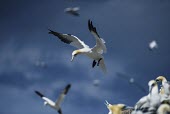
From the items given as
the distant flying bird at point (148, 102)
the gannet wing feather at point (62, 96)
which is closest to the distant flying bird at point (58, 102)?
the gannet wing feather at point (62, 96)

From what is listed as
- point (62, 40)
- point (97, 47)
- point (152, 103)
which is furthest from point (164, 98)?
point (62, 40)

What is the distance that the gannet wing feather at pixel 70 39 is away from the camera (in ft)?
105

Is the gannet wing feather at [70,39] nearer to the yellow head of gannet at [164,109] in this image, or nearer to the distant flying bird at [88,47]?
the distant flying bird at [88,47]

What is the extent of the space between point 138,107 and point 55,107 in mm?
4142

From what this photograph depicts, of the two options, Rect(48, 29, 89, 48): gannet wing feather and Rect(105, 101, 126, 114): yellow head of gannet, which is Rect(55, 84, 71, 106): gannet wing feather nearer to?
Rect(105, 101, 126, 114): yellow head of gannet

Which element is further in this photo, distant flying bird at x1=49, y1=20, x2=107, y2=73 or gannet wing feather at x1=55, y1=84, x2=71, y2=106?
distant flying bird at x1=49, y1=20, x2=107, y2=73

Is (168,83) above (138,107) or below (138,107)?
above

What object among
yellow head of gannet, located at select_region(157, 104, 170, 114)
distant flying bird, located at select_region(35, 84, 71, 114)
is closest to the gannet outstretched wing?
distant flying bird, located at select_region(35, 84, 71, 114)

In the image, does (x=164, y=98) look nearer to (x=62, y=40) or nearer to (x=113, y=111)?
(x=113, y=111)

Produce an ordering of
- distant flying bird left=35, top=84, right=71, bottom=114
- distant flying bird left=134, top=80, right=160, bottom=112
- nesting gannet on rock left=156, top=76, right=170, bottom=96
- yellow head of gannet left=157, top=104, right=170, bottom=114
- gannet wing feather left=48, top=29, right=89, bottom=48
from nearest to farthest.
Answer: yellow head of gannet left=157, top=104, right=170, bottom=114 → distant flying bird left=134, top=80, right=160, bottom=112 → distant flying bird left=35, top=84, right=71, bottom=114 → nesting gannet on rock left=156, top=76, right=170, bottom=96 → gannet wing feather left=48, top=29, right=89, bottom=48

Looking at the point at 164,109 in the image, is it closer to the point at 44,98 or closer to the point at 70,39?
the point at 44,98

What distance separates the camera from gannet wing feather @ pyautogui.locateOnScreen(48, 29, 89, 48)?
105 ft

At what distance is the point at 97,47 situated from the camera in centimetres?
3069

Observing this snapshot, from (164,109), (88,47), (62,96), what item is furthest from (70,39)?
(164,109)
